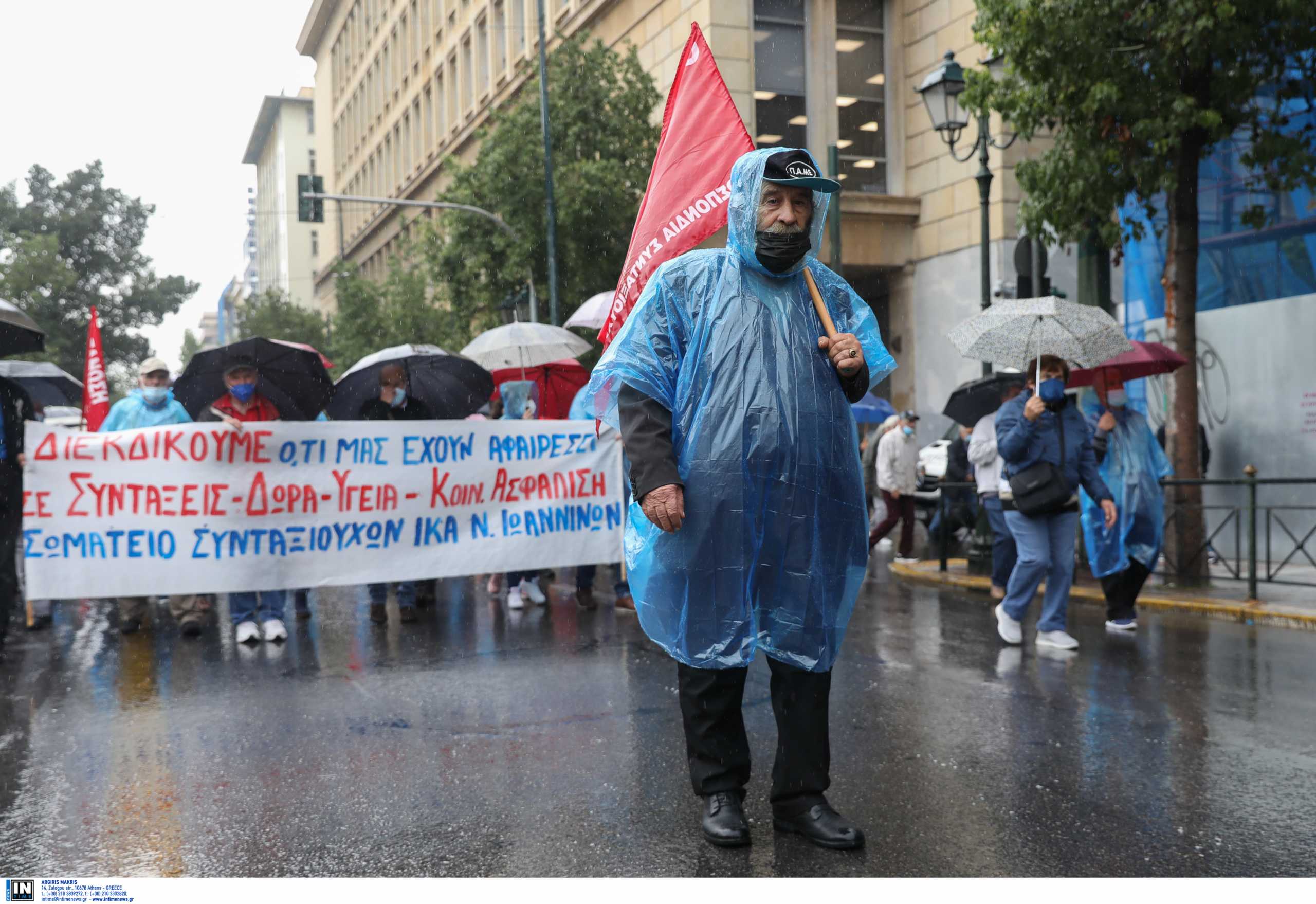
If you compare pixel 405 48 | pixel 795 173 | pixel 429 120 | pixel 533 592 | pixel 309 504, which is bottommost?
pixel 533 592

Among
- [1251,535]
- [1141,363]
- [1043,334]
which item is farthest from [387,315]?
[1043,334]

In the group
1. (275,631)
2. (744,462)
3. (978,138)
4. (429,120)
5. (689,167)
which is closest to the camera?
(744,462)

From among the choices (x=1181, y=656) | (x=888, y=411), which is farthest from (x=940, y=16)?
(x=1181, y=656)

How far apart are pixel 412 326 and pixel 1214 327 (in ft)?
69.2

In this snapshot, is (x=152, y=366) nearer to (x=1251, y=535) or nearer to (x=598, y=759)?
(x=598, y=759)

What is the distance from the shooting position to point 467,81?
119 ft

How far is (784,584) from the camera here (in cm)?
363

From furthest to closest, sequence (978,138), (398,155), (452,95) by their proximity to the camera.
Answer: (398,155) → (452,95) → (978,138)

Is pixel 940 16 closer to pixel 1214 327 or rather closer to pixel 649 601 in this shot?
Answer: pixel 1214 327

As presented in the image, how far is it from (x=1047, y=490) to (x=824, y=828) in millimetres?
4235

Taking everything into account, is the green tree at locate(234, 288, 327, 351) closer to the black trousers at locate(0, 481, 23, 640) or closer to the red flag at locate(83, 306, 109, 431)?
the red flag at locate(83, 306, 109, 431)

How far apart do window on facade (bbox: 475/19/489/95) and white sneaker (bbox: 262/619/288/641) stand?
28.4 metres

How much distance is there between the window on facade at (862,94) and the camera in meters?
22.6

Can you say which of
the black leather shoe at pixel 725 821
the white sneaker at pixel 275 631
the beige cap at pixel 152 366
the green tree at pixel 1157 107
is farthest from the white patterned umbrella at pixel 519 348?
the black leather shoe at pixel 725 821
